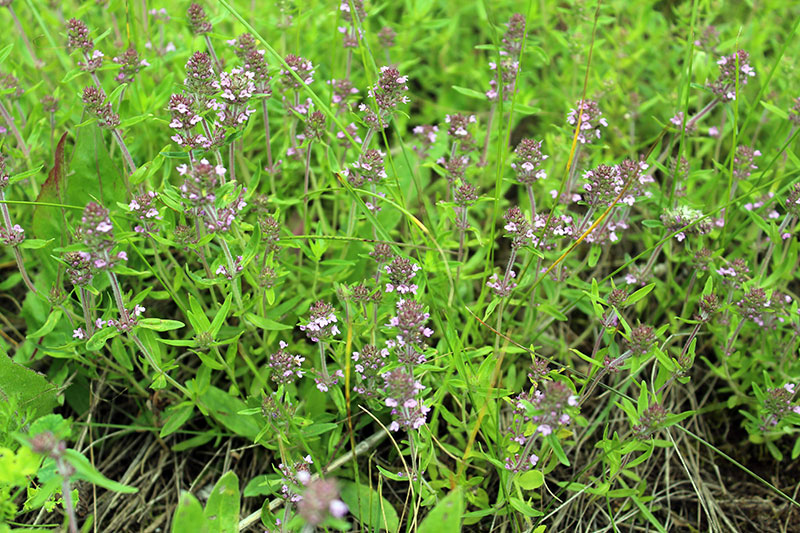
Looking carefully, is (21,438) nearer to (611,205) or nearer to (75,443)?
(75,443)

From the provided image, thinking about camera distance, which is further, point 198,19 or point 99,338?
point 198,19

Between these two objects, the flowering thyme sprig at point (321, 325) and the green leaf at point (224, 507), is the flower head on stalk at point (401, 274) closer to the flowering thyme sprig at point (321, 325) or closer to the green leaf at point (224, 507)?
the flowering thyme sprig at point (321, 325)

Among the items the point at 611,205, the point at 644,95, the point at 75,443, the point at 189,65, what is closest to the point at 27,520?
the point at 75,443

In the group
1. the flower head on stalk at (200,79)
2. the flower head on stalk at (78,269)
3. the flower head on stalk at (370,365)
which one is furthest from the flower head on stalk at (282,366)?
the flower head on stalk at (200,79)

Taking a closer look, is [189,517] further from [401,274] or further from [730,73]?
[730,73]

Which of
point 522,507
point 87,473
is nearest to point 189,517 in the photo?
point 87,473
